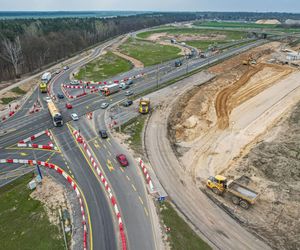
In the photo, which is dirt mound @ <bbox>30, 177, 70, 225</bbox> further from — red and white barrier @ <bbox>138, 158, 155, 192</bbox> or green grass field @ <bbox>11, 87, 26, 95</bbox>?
green grass field @ <bbox>11, 87, 26, 95</bbox>

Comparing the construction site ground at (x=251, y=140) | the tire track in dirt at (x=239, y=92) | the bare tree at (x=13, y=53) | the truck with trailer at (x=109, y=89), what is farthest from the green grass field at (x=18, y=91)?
the tire track in dirt at (x=239, y=92)

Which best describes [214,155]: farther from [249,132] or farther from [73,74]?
[73,74]

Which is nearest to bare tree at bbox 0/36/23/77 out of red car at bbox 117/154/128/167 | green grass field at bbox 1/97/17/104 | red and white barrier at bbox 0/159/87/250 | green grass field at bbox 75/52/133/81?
green grass field at bbox 75/52/133/81

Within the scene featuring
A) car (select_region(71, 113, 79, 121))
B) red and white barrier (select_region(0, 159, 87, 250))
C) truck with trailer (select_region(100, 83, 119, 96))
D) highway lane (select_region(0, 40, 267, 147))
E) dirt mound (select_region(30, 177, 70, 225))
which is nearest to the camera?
red and white barrier (select_region(0, 159, 87, 250))

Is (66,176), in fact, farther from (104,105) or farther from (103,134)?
(104,105)

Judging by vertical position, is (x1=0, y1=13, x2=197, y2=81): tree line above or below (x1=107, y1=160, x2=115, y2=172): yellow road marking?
above

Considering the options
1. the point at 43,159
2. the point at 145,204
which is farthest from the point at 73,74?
the point at 145,204
